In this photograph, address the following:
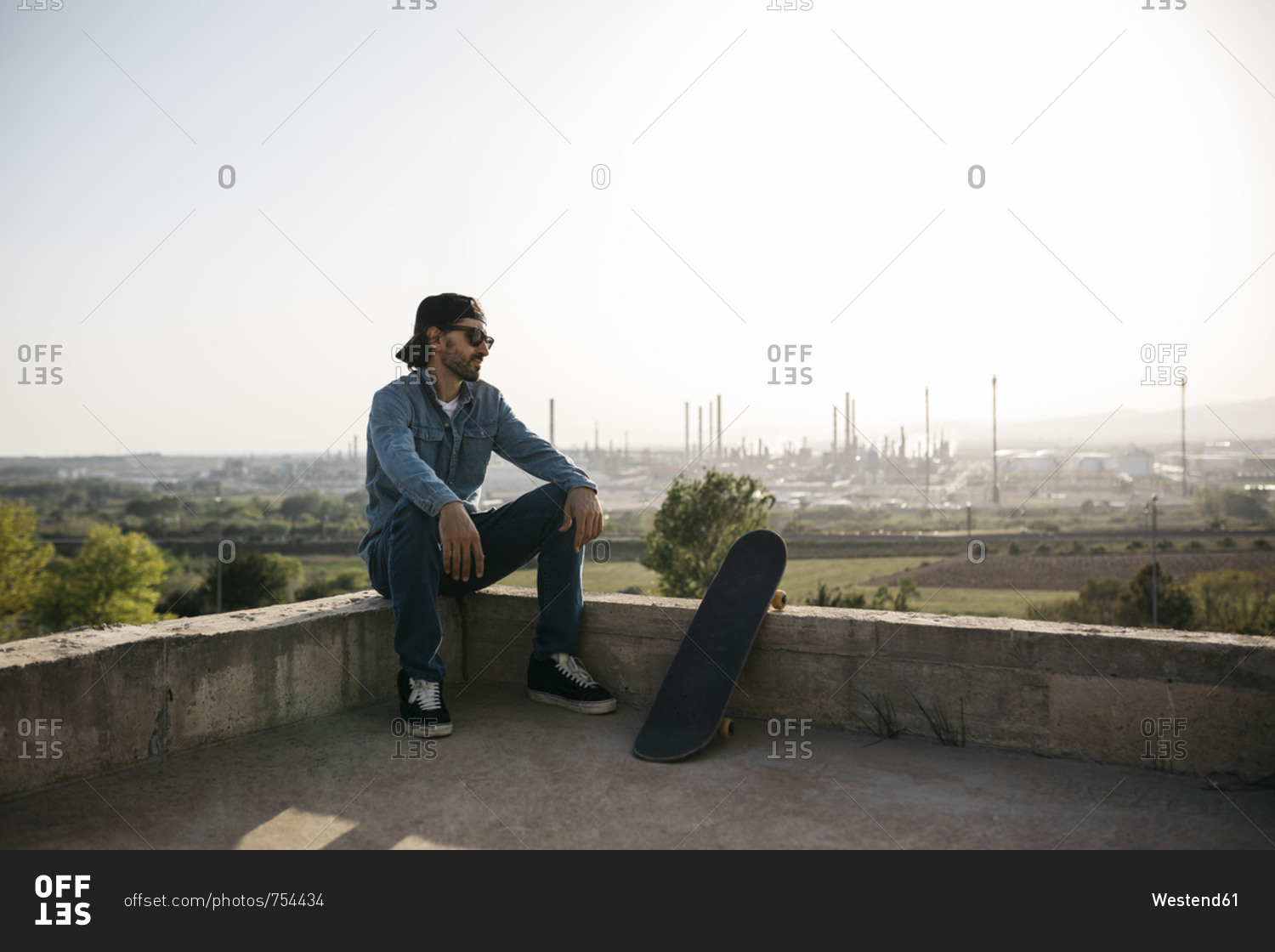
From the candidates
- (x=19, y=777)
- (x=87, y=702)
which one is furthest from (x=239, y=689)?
(x=19, y=777)

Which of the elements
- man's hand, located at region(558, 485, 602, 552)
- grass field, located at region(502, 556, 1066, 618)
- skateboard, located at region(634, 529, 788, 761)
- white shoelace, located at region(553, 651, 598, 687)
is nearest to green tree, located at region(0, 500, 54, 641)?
grass field, located at region(502, 556, 1066, 618)

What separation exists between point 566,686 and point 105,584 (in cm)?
6029

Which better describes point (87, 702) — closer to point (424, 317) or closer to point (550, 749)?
point (550, 749)

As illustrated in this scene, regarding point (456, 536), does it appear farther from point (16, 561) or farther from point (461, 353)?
point (16, 561)

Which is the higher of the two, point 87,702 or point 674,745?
point 87,702

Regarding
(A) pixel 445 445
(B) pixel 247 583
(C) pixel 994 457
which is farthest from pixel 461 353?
(C) pixel 994 457

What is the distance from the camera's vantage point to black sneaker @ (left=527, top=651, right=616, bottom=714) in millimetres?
3209

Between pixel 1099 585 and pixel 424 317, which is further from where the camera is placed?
pixel 1099 585

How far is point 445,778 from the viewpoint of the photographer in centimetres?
247

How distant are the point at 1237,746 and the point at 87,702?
3432 millimetres
